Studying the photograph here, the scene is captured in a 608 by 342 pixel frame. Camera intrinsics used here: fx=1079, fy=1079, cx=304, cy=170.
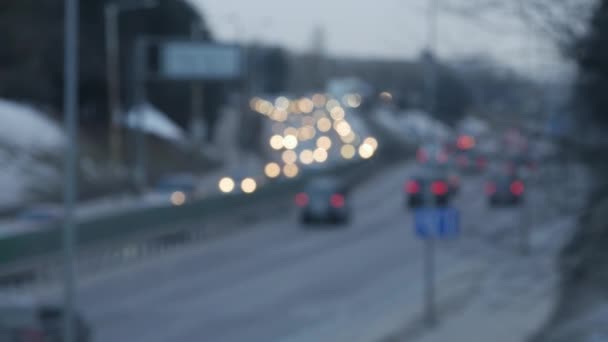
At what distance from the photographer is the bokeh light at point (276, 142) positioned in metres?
51.1

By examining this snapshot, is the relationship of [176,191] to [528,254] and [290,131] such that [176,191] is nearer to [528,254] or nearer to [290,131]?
[290,131]

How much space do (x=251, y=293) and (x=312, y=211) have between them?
14.5 metres

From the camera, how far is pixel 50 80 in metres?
48.7

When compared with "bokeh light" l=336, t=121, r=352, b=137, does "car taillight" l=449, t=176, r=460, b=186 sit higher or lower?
lower

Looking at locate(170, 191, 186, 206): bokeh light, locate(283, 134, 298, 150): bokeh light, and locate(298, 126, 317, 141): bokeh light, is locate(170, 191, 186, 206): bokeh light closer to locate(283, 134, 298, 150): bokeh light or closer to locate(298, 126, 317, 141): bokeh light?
locate(298, 126, 317, 141): bokeh light

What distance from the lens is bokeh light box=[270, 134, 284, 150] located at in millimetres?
51075

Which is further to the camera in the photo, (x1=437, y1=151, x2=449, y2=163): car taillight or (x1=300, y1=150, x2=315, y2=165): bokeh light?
(x1=300, y1=150, x2=315, y2=165): bokeh light

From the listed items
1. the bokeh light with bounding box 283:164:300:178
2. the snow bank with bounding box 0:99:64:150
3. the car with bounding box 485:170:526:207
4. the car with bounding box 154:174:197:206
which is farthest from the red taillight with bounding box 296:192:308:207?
the car with bounding box 485:170:526:207

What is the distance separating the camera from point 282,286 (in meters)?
24.8

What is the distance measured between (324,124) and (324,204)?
826cm

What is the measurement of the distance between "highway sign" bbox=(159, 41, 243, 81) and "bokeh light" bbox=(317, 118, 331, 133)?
9.83ft

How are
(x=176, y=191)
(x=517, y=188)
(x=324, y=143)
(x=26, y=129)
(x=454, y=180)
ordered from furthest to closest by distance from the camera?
(x=26, y=129) → (x=176, y=191) → (x=324, y=143) → (x=454, y=180) → (x=517, y=188)

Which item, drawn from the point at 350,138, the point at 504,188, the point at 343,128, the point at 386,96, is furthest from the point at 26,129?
the point at 504,188

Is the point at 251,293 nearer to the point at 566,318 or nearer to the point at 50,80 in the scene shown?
the point at 566,318
